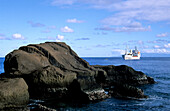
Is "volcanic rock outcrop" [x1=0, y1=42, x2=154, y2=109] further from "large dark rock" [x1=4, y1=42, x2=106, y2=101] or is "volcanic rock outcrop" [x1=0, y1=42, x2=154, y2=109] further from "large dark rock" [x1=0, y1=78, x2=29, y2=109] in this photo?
"large dark rock" [x1=0, y1=78, x2=29, y2=109]

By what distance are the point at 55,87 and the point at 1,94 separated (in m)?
6.66

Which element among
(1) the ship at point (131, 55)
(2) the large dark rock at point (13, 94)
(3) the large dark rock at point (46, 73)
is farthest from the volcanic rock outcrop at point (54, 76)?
(1) the ship at point (131, 55)

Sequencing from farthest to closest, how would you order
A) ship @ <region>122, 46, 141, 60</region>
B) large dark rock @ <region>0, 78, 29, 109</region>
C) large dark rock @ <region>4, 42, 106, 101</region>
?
ship @ <region>122, 46, 141, 60</region> → large dark rock @ <region>4, 42, 106, 101</region> → large dark rock @ <region>0, 78, 29, 109</region>

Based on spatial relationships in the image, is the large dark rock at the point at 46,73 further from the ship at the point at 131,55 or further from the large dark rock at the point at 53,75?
the ship at the point at 131,55

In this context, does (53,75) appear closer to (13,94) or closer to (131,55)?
(13,94)

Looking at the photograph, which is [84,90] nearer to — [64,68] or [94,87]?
[94,87]

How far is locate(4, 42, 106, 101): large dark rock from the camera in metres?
22.1

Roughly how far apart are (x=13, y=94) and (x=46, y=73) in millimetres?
4841

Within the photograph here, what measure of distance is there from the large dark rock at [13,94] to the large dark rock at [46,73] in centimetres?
299

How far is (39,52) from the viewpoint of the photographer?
25797 mm

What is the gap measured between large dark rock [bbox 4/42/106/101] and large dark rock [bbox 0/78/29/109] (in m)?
2.99

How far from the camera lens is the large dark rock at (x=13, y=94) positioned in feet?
56.6

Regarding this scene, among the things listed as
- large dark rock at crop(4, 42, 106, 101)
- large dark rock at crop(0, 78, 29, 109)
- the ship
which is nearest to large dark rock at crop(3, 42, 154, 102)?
large dark rock at crop(4, 42, 106, 101)

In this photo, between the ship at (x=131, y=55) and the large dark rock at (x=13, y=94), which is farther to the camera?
the ship at (x=131, y=55)
